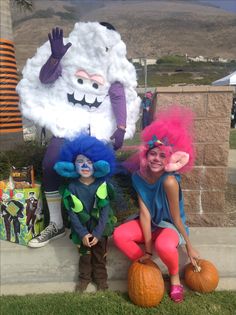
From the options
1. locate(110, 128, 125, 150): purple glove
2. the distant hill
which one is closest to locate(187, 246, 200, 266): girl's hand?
locate(110, 128, 125, 150): purple glove

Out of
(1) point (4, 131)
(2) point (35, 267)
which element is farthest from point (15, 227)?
(1) point (4, 131)

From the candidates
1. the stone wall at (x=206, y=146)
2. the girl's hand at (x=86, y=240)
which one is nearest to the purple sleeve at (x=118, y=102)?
the stone wall at (x=206, y=146)

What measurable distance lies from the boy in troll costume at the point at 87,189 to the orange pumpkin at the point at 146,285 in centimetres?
33

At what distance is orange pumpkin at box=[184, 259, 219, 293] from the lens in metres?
2.94

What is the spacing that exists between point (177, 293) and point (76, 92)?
67.5 inches

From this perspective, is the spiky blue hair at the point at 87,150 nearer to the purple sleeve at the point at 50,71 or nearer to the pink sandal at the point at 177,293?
the purple sleeve at the point at 50,71

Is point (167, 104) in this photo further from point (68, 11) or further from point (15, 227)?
point (68, 11)

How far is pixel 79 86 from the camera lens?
3.29 metres

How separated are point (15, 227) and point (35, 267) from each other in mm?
347

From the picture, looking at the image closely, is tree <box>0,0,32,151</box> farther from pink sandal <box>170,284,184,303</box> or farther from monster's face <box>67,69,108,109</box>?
pink sandal <box>170,284,184,303</box>

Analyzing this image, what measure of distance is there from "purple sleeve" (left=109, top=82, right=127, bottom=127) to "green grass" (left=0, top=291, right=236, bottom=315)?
4.43ft

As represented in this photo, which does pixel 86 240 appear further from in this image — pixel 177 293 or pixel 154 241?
pixel 177 293

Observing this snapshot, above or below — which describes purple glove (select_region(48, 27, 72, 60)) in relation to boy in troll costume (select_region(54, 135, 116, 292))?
above

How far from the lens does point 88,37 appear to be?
10.8 ft
